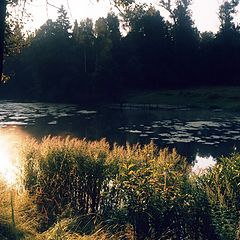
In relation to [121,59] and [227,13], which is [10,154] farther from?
[227,13]

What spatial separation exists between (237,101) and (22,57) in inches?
2072

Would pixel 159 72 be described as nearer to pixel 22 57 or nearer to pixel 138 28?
pixel 138 28

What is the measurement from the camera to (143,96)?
8275 centimetres

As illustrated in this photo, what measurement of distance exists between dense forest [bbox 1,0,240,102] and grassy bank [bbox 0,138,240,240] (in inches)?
2866

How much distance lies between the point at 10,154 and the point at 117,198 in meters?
14.6

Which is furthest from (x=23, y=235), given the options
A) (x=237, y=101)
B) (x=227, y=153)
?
(x=237, y=101)

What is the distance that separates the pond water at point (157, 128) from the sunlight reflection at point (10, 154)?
4.74ft

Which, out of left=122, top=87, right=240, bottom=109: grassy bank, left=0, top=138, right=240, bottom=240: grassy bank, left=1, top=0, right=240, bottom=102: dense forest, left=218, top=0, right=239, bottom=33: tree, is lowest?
left=122, top=87, right=240, bottom=109: grassy bank

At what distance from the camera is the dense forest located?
290 ft

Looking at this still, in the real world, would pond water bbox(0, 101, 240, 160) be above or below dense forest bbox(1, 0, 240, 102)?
below

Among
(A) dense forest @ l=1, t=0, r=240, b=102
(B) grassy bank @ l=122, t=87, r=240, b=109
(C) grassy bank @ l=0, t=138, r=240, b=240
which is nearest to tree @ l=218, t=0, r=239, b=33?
(A) dense forest @ l=1, t=0, r=240, b=102

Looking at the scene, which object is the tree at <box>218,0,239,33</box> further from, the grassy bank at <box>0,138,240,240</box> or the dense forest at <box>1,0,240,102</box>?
the grassy bank at <box>0,138,240,240</box>

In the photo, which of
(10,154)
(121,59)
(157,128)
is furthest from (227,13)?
(10,154)

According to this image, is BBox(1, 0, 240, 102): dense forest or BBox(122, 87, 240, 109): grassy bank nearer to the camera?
BBox(122, 87, 240, 109): grassy bank
